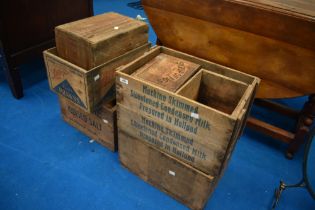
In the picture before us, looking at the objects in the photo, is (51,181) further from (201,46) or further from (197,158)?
(201,46)

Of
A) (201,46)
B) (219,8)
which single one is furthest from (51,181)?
(219,8)

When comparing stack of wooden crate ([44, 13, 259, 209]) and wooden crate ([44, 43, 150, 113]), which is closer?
stack of wooden crate ([44, 13, 259, 209])

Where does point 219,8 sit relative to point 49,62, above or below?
above

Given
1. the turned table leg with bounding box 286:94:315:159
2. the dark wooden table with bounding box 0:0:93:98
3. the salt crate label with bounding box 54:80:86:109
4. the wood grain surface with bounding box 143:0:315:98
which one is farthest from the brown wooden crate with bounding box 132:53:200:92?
the dark wooden table with bounding box 0:0:93:98

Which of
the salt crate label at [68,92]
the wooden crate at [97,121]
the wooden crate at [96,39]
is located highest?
the wooden crate at [96,39]

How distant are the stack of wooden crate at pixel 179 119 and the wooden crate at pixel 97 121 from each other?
0.63ft

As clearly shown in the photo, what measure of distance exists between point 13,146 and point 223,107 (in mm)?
1577

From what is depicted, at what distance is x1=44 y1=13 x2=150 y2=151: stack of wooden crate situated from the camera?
165 cm

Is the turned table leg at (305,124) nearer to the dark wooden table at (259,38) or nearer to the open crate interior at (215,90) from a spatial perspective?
the dark wooden table at (259,38)

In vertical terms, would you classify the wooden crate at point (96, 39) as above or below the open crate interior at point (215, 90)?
above

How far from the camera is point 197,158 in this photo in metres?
A: 1.42

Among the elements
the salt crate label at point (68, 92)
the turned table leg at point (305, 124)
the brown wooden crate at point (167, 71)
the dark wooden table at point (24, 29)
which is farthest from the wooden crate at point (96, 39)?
the turned table leg at point (305, 124)

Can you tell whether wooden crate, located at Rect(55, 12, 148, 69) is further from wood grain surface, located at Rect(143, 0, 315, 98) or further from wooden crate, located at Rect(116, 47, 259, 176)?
wood grain surface, located at Rect(143, 0, 315, 98)

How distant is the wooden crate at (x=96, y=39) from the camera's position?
162 centimetres
